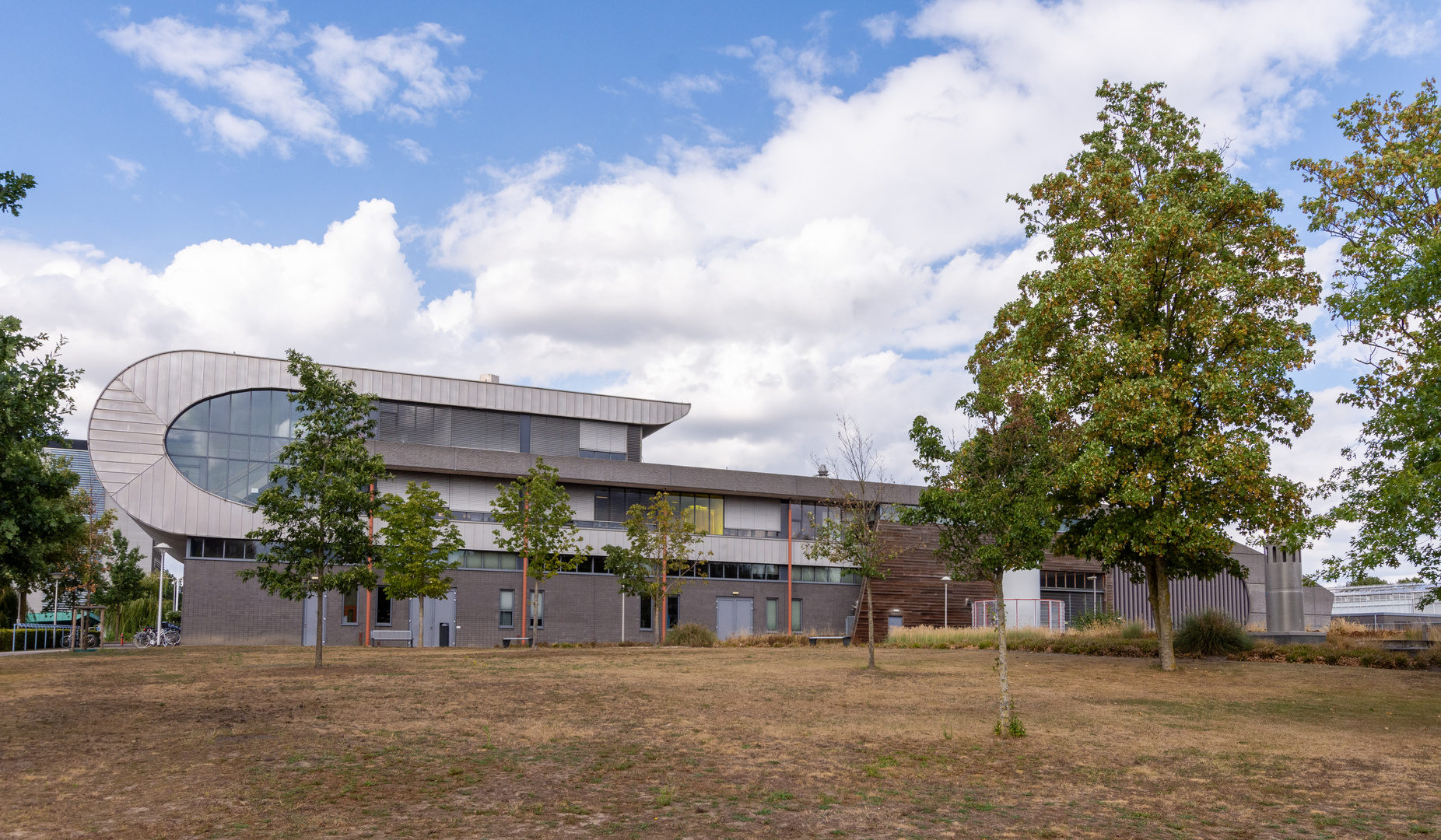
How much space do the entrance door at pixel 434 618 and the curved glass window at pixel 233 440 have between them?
8.11 metres

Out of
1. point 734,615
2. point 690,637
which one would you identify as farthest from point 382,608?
point 734,615

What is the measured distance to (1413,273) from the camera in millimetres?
17500

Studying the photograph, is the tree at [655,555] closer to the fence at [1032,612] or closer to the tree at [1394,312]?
the fence at [1032,612]

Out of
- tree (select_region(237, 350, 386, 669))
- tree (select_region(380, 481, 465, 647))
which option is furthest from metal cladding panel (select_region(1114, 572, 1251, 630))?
tree (select_region(237, 350, 386, 669))

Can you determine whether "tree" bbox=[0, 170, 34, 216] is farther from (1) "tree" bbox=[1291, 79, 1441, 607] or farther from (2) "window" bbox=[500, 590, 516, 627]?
(2) "window" bbox=[500, 590, 516, 627]

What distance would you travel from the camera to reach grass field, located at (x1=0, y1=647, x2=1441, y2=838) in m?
8.80

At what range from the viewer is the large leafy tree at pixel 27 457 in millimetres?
18141

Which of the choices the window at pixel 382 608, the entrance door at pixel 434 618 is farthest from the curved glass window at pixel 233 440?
the entrance door at pixel 434 618

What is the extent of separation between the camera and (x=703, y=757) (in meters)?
12.1

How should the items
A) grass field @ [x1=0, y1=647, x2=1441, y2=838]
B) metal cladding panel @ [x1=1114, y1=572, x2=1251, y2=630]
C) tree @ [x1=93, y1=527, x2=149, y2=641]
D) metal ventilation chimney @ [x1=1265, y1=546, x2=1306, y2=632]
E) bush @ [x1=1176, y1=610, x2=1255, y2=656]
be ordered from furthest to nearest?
metal cladding panel @ [x1=1114, y1=572, x2=1251, y2=630]
tree @ [x1=93, y1=527, x2=149, y2=641]
metal ventilation chimney @ [x1=1265, y1=546, x2=1306, y2=632]
bush @ [x1=1176, y1=610, x2=1255, y2=656]
grass field @ [x1=0, y1=647, x2=1441, y2=838]

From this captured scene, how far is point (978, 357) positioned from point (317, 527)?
17960 millimetres

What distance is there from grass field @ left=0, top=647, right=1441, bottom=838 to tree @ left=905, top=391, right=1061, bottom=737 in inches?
91.8

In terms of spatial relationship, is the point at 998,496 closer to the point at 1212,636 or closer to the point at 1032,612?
the point at 1212,636

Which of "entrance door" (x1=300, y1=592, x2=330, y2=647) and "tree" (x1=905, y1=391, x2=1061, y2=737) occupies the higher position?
"tree" (x1=905, y1=391, x2=1061, y2=737)
